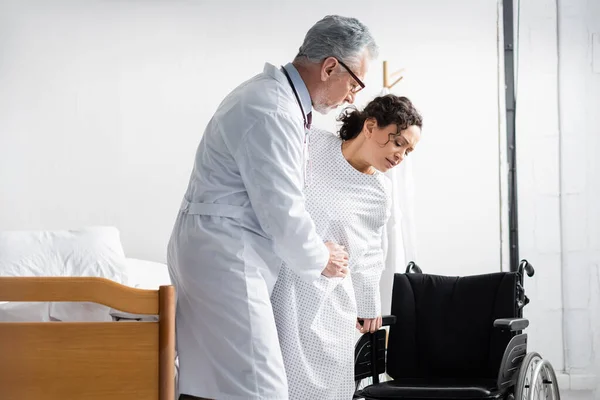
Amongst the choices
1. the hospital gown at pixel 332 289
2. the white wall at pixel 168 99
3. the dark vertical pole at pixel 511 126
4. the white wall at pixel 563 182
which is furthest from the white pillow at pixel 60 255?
the dark vertical pole at pixel 511 126

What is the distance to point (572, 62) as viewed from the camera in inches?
115

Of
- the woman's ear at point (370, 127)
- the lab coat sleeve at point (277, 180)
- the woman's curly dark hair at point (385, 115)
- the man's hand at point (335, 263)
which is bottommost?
the man's hand at point (335, 263)

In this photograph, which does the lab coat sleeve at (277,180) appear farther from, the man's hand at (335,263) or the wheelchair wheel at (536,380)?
the wheelchair wheel at (536,380)

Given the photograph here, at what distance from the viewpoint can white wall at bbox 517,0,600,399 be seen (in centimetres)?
280

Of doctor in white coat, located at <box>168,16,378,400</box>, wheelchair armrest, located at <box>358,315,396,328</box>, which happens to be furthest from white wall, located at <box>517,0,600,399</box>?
doctor in white coat, located at <box>168,16,378,400</box>

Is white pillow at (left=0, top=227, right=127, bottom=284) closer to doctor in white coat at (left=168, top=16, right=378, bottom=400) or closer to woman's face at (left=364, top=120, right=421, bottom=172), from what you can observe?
woman's face at (left=364, top=120, right=421, bottom=172)

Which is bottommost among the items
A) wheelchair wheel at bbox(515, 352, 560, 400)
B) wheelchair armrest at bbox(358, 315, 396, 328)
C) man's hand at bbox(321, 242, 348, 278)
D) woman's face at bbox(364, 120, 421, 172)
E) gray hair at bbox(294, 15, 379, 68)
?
wheelchair wheel at bbox(515, 352, 560, 400)

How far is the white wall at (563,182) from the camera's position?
2.80m

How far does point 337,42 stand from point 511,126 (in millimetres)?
2390

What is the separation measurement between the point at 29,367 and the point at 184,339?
350 mm

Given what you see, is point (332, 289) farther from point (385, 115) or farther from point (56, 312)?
point (56, 312)

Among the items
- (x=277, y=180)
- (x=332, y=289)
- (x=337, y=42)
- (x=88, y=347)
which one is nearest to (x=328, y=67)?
(x=337, y=42)

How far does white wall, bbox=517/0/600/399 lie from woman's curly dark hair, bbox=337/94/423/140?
2.55ft

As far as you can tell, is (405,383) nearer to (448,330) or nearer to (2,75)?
(448,330)
